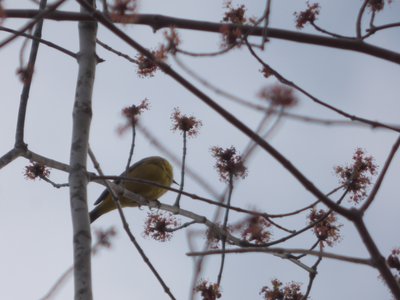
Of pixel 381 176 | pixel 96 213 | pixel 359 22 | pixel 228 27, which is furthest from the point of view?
pixel 96 213

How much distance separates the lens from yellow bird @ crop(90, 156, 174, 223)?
7.47 m

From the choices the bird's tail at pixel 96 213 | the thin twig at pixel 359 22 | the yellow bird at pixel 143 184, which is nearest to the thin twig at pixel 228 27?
the thin twig at pixel 359 22

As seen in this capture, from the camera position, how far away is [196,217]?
4.77 metres

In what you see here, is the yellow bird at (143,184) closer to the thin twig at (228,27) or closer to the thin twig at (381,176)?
the thin twig at (228,27)

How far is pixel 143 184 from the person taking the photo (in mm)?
7773

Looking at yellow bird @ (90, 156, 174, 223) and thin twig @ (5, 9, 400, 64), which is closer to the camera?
thin twig @ (5, 9, 400, 64)

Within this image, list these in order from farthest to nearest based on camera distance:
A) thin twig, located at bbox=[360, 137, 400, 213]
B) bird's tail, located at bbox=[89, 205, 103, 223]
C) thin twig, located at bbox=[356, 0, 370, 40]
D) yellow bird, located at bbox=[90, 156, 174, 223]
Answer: bird's tail, located at bbox=[89, 205, 103, 223] < yellow bird, located at bbox=[90, 156, 174, 223] < thin twig, located at bbox=[356, 0, 370, 40] < thin twig, located at bbox=[360, 137, 400, 213]

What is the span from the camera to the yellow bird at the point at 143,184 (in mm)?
7469

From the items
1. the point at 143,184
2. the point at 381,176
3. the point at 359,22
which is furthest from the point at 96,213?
the point at 381,176

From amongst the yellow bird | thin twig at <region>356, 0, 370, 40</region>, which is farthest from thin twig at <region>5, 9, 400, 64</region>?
the yellow bird

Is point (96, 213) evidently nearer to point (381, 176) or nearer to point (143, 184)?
point (143, 184)

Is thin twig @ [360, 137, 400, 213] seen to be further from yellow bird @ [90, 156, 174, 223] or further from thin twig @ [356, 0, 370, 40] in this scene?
yellow bird @ [90, 156, 174, 223]

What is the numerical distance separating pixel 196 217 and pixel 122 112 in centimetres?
118

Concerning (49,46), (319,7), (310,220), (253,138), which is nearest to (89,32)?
(49,46)
